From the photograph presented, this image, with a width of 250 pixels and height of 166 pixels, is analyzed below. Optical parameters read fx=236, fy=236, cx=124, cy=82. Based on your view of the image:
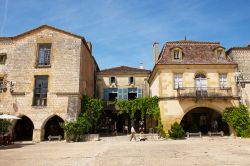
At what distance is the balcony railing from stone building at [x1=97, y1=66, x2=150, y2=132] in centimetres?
869

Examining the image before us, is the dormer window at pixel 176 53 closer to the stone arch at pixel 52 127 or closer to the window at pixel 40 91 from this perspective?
the window at pixel 40 91

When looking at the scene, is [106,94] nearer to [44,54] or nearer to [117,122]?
[117,122]

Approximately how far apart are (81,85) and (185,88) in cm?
933

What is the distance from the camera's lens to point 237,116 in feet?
66.2

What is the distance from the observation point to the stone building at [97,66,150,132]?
2903 centimetres

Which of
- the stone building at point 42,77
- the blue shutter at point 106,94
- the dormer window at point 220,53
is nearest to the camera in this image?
the stone building at point 42,77

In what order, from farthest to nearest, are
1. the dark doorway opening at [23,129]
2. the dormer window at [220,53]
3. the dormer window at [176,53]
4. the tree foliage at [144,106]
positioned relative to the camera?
the dormer window at [220,53] < the dormer window at [176,53] < the dark doorway opening at [23,129] < the tree foliage at [144,106]

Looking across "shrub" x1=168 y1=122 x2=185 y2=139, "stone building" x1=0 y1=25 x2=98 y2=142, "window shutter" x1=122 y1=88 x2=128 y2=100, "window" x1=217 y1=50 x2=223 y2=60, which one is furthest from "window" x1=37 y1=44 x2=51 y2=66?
"window" x1=217 y1=50 x2=223 y2=60

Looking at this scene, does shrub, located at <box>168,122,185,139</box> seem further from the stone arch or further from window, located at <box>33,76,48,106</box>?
window, located at <box>33,76,48,106</box>

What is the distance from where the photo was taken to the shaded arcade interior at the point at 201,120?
24.1m

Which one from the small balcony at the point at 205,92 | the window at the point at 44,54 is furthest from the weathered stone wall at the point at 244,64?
the window at the point at 44,54

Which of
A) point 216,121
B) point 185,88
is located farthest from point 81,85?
point 216,121

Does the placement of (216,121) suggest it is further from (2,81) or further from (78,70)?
(2,81)

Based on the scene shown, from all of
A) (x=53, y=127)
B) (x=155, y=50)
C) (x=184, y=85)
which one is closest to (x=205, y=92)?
(x=184, y=85)
